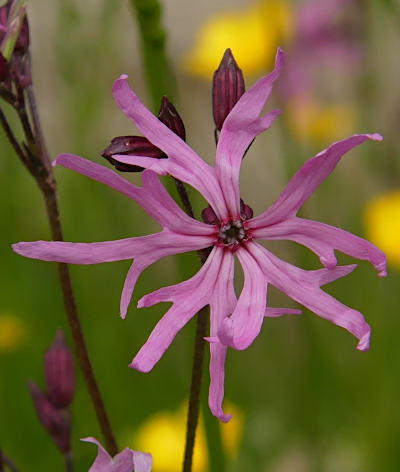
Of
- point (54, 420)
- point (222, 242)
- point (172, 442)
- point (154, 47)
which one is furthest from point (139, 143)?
point (172, 442)

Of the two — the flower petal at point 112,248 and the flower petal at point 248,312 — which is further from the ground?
the flower petal at point 112,248

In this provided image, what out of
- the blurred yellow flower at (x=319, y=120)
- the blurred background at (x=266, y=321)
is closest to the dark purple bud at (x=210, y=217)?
the blurred background at (x=266, y=321)

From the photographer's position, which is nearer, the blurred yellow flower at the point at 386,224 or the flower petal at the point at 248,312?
the flower petal at the point at 248,312

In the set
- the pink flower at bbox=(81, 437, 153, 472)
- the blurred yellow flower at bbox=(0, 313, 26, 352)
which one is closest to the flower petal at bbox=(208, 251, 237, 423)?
the pink flower at bbox=(81, 437, 153, 472)

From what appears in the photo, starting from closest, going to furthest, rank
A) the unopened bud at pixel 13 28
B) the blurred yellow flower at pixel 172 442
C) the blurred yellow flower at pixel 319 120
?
the unopened bud at pixel 13 28, the blurred yellow flower at pixel 172 442, the blurred yellow flower at pixel 319 120

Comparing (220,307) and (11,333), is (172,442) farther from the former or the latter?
(220,307)

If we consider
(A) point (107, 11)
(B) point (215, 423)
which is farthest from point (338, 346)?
(B) point (215, 423)

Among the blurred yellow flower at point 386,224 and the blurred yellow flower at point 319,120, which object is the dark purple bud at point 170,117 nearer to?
the blurred yellow flower at point 386,224

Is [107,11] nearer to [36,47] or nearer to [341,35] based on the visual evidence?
[341,35]

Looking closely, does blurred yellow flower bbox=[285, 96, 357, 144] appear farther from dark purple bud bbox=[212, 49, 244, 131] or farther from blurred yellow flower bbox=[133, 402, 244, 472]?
dark purple bud bbox=[212, 49, 244, 131]
